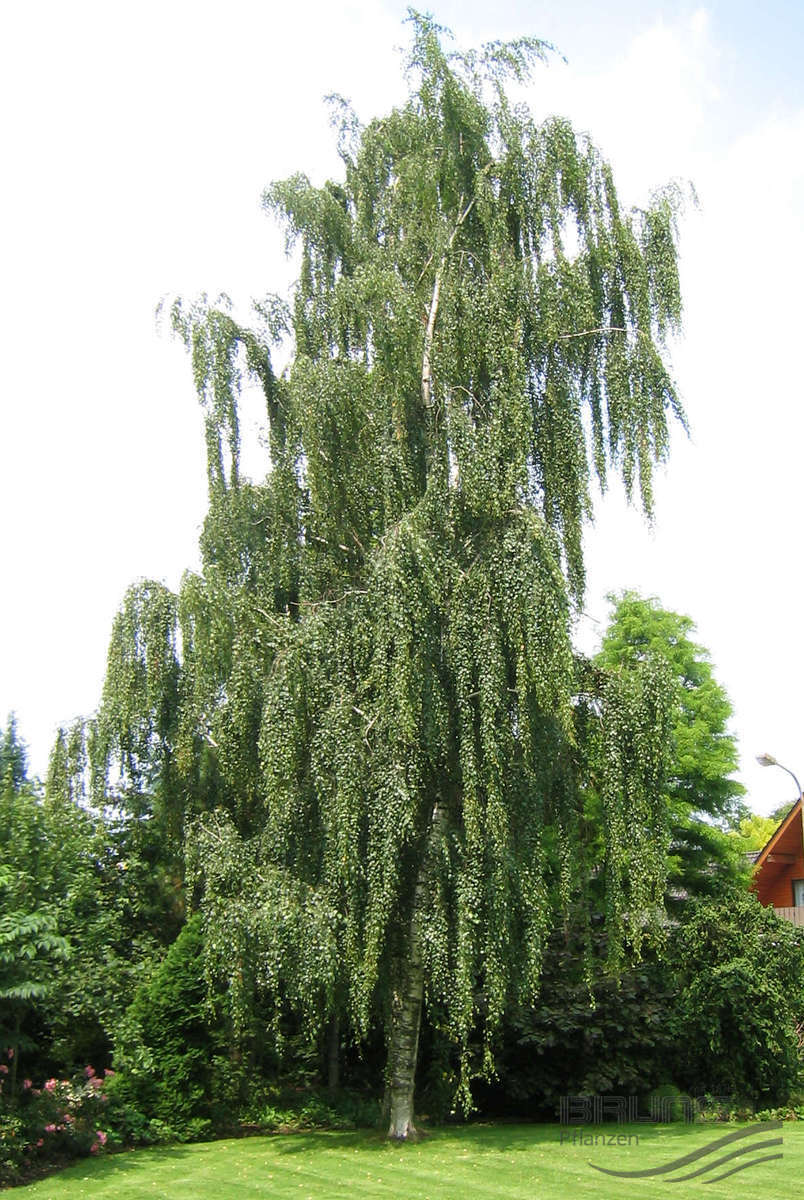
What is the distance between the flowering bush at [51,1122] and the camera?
10.7m

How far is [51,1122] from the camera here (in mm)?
11344

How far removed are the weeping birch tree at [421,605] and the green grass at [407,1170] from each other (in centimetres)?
93

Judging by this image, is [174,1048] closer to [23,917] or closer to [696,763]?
[23,917]

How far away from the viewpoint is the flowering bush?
10664 mm

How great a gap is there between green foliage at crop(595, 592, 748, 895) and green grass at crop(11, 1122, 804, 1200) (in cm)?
1066

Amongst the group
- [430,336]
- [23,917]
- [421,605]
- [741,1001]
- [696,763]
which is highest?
[430,336]

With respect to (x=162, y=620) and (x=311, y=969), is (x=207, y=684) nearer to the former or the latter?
(x=162, y=620)

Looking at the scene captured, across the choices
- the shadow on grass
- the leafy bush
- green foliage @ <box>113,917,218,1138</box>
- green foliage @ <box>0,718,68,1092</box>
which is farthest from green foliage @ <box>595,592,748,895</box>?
green foliage @ <box>0,718,68,1092</box>

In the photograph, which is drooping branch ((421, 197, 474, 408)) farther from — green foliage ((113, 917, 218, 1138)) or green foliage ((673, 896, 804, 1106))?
green foliage ((673, 896, 804, 1106))

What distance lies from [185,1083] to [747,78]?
12239mm

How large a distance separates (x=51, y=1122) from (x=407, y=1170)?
12.4 ft

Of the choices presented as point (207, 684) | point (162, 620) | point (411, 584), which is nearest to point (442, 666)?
point (411, 584)

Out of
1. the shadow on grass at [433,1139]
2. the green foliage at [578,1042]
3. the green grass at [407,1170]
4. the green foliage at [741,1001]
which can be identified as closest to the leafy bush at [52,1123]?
the green grass at [407,1170]

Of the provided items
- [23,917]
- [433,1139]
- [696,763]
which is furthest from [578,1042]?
[696,763]
